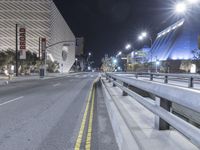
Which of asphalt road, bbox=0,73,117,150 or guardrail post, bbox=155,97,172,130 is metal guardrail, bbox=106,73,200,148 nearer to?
guardrail post, bbox=155,97,172,130

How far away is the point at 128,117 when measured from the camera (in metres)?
7.40

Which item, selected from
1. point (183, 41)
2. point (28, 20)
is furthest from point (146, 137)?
point (28, 20)

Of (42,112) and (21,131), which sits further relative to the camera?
(42,112)

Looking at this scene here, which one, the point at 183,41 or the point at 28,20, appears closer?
the point at 183,41

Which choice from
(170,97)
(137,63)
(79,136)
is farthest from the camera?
(137,63)

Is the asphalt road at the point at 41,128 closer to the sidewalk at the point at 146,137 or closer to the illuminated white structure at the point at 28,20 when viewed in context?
the sidewalk at the point at 146,137

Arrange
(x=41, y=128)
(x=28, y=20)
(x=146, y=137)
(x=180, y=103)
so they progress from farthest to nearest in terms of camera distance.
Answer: (x=28, y=20), (x=41, y=128), (x=146, y=137), (x=180, y=103)

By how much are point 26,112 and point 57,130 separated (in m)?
3.56

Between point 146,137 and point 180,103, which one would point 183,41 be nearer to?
point 146,137

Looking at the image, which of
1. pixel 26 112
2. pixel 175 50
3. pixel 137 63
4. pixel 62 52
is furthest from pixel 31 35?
pixel 26 112

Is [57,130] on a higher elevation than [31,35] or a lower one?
lower

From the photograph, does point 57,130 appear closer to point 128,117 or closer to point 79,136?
point 79,136

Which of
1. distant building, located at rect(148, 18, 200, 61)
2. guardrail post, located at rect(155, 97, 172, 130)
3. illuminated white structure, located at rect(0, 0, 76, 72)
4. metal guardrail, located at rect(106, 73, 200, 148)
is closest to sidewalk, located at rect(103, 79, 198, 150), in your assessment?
guardrail post, located at rect(155, 97, 172, 130)

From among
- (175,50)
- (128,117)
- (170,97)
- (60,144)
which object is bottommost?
(60,144)
